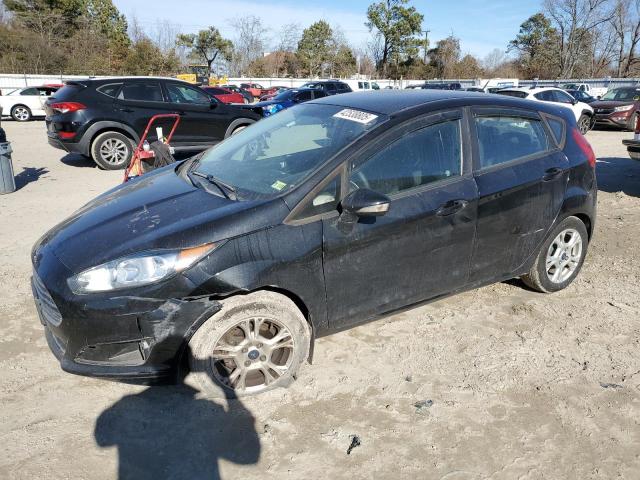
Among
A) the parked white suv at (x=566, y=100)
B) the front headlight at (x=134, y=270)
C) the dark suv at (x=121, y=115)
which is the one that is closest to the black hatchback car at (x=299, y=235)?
the front headlight at (x=134, y=270)

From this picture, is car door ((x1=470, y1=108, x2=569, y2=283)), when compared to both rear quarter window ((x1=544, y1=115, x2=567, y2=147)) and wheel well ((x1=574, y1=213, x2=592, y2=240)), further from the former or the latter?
wheel well ((x1=574, y1=213, x2=592, y2=240))

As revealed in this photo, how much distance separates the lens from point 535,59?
55.6m

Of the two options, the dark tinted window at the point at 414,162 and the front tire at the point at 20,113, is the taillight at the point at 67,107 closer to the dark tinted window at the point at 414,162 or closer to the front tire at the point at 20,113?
the dark tinted window at the point at 414,162

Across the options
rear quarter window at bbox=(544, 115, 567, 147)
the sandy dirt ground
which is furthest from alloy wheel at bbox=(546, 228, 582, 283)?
rear quarter window at bbox=(544, 115, 567, 147)

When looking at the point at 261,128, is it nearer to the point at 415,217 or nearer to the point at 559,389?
the point at 415,217

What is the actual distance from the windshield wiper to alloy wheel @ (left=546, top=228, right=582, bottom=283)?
2.61 m

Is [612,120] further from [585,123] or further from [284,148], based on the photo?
[284,148]

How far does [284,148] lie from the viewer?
351cm

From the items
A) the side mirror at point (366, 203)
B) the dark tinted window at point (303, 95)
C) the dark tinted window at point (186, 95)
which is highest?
the dark tinted window at point (303, 95)

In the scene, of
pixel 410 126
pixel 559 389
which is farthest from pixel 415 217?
pixel 559 389

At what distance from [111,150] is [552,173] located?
8.35 meters

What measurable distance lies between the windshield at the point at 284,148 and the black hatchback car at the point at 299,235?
0.05 ft

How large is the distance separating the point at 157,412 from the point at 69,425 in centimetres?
46

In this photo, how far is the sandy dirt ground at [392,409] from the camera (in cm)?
245
